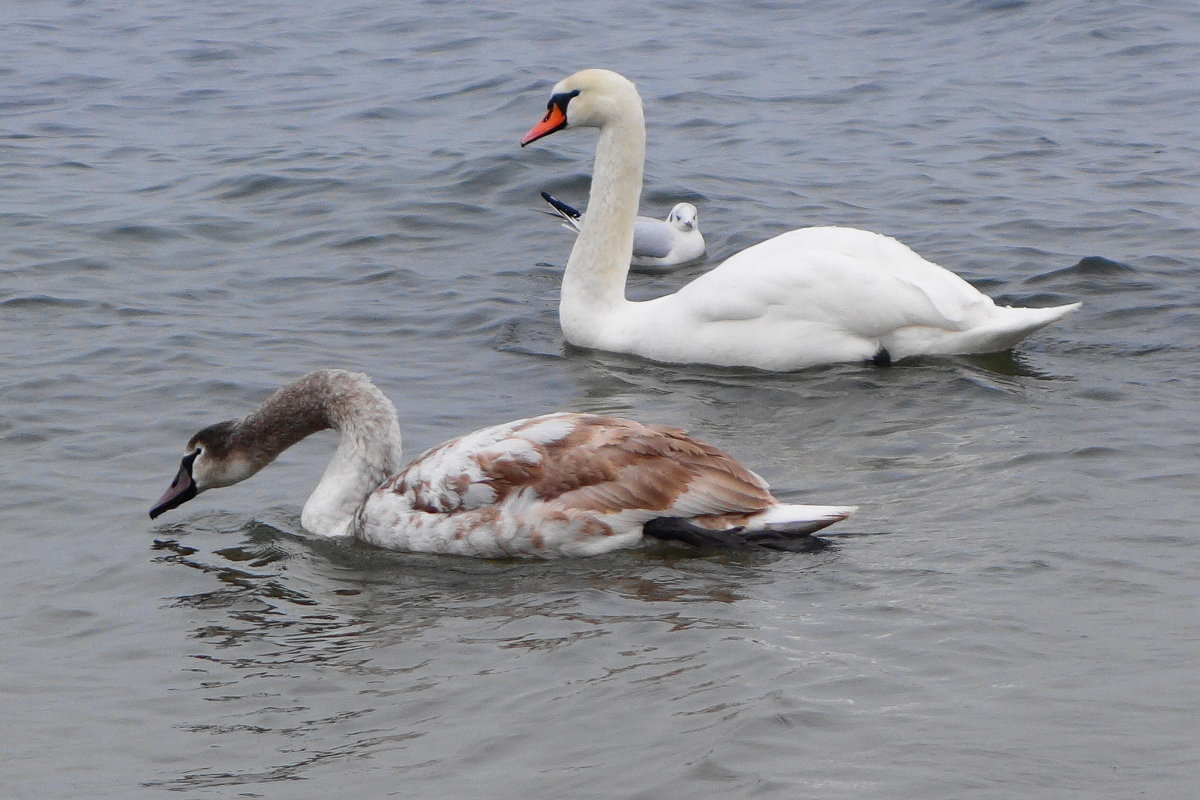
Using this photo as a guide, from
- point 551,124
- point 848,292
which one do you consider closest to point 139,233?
point 551,124

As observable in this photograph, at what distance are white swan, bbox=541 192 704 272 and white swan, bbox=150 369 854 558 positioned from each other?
4.55 meters

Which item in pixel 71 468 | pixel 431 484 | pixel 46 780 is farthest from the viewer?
pixel 71 468

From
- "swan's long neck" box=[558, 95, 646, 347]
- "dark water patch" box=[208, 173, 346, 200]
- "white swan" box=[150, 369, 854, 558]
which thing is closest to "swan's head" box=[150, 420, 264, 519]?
"white swan" box=[150, 369, 854, 558]

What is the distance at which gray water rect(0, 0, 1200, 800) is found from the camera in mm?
4875

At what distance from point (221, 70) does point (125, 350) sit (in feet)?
28.7

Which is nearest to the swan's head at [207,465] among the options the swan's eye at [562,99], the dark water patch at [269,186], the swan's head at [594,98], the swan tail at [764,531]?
the swan tail at [764,531]

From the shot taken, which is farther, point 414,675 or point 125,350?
point 125,350

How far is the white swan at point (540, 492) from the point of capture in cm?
654

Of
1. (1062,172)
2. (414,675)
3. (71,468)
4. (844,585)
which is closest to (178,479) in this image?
(71,468)

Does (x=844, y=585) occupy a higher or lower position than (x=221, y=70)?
lower

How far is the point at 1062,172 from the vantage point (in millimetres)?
13094

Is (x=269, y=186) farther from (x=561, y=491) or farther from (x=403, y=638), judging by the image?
(x=403, y=638)

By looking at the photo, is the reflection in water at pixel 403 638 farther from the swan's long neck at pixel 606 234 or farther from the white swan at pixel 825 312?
the swan's long neck at pixel 606 234

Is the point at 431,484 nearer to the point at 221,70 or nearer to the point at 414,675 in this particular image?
the point at 414,675
